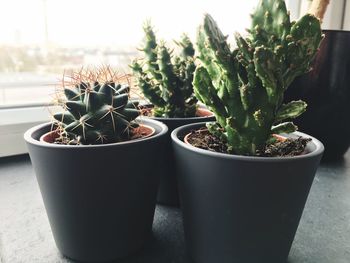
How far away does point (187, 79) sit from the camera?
67 centimetres

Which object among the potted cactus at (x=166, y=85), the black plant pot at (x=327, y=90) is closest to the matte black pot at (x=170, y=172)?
the potted cactus at (x=166, y=85)

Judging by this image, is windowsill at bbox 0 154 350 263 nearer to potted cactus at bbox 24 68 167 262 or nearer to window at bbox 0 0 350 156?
potted cactus at bbox 24 68 167 262

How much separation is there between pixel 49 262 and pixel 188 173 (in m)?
0.24

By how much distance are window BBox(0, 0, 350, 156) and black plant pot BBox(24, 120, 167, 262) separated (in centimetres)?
47

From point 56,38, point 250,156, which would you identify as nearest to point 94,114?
point 250,156

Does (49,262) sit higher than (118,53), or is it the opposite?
(118,53)

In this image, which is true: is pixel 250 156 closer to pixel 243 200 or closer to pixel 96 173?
pixel 243 200

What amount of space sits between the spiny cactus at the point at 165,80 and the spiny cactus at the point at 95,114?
159mm

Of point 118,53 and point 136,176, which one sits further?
point 118,53

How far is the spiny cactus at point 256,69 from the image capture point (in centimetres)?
40

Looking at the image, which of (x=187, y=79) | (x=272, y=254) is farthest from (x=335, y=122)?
(x=272, y=254)

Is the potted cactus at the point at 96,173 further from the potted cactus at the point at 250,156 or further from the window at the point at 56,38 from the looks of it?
the window at the point at 56,38

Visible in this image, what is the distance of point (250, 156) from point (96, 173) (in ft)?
0.63

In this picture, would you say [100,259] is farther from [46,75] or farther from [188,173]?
[46,75]
